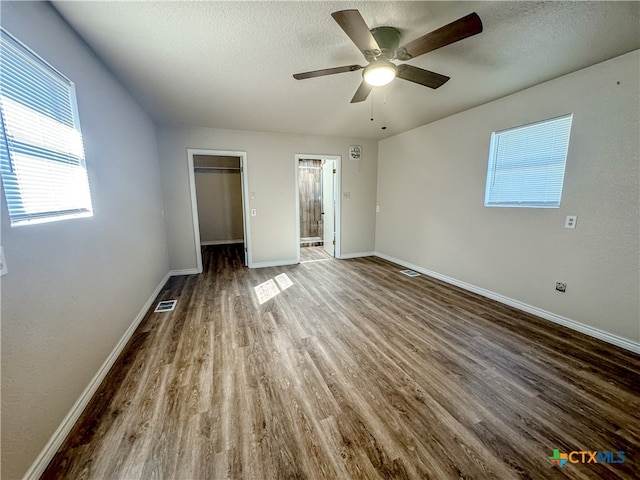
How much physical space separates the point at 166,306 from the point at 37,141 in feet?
7.40

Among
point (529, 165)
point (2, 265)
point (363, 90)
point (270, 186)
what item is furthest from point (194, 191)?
point (529, 165)

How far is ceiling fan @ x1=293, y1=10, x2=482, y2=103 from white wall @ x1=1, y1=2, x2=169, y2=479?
1635mm

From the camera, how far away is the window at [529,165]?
2566 mm

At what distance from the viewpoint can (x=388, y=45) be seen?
185 cm

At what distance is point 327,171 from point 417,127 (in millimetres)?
2093

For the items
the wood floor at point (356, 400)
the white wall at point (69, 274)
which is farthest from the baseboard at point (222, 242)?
the wood floor at point (356, 400)

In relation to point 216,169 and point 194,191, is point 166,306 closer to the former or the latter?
point 194,191

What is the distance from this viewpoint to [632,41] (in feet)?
6.23

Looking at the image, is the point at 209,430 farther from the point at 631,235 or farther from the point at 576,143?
the point at 576,143

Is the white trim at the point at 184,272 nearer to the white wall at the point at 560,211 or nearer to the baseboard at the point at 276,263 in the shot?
the baseboard at the point at 276,263

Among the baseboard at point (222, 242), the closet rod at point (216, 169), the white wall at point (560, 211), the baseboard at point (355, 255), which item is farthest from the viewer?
the baseboard at point (222, 242)

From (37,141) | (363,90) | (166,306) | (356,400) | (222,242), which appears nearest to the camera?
(37,141)

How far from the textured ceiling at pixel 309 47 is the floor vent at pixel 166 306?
2.53 metres

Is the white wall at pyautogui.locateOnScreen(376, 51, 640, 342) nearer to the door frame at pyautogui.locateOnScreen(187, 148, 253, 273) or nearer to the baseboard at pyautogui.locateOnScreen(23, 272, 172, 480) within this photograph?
the door frame at pyautogui.locateOnScreen(187, 148, 253, 273)
